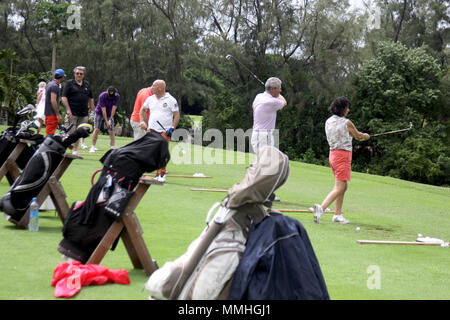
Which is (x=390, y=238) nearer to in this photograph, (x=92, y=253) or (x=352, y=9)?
(x=92, y=253)

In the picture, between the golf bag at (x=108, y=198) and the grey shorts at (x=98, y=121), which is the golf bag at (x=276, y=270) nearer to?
the golf bag at (x=108, y=198)

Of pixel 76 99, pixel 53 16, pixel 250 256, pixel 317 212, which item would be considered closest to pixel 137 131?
pixel 76 99

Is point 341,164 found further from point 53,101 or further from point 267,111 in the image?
point 53,101

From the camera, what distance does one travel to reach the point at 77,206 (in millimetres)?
6164

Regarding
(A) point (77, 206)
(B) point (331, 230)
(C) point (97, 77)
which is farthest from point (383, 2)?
(A) point (77, 206)

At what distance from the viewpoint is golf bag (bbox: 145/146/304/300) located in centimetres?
409

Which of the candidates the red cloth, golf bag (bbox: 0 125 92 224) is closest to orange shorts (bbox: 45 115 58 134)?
golf bag (bbox: 0 125 92 224)

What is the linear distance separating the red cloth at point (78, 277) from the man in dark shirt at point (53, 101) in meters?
8.70

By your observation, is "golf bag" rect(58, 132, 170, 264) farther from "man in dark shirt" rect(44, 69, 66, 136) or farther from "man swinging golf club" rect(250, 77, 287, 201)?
"man in dark shirt" rect(44, 69, 66, 136)

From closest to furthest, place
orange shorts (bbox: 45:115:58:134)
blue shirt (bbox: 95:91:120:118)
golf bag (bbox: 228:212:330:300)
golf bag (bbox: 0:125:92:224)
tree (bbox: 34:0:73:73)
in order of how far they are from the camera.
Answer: golf bag (bbox: 228:212:330:300) → golf bag (bbox: 0:125:92:224) → orange shorts (bbox: 45:115:58:134) → blue shirt (bbox: 95:91:120:118) → tree (bbox: 34:0:73:73)

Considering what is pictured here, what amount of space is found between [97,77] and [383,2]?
24.8m

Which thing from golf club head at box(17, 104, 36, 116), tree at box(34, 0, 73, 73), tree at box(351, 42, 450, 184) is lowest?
tree at box(351, 42, 450, 184)

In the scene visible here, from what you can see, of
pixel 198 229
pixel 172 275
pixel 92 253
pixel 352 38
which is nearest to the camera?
pixel 172 275

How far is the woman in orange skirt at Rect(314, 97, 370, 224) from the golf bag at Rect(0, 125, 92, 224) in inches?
168
